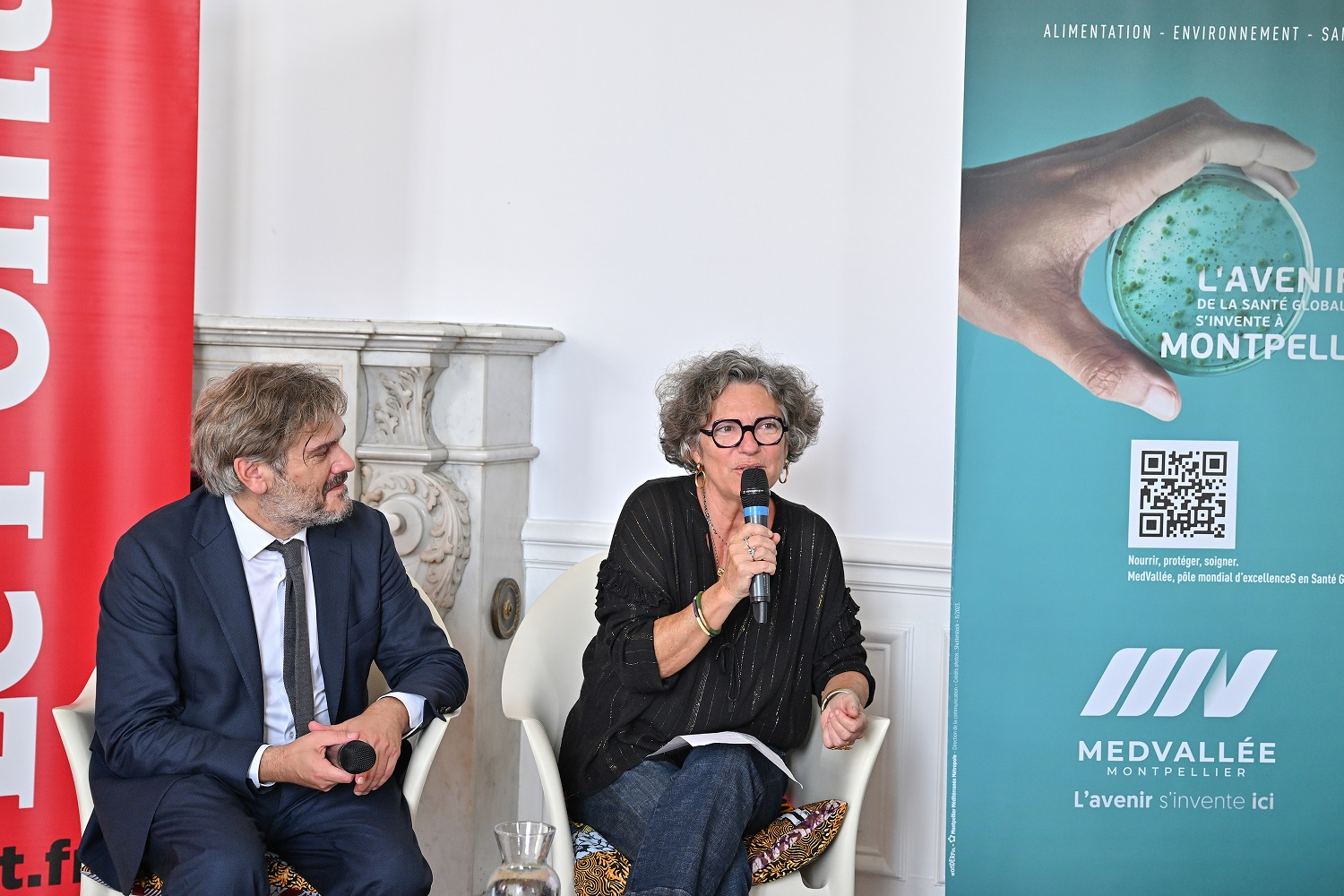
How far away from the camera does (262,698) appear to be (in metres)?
2.17

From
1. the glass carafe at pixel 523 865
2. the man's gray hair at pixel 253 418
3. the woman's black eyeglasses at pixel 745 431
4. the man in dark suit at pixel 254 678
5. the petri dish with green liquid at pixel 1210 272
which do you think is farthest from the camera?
the petri dish with green liquid at pixel 1210 272

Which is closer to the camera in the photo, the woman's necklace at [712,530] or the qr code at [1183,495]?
the woman's necklace at [712,530]

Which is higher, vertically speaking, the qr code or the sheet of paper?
the qr code

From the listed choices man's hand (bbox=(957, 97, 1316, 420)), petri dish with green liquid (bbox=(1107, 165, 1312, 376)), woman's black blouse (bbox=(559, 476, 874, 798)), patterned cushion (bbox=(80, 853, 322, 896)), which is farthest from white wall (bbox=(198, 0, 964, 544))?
patterned cushion (bbox=(80, 853, 322, 896))

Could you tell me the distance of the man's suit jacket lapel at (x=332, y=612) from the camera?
225cm

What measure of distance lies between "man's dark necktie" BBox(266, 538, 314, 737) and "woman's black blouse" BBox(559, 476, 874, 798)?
529mm

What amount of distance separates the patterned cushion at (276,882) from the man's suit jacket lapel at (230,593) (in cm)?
26

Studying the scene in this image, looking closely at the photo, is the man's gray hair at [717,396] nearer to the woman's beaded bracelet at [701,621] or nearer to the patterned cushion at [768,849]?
the woman's beaded bracelet at [701,621]

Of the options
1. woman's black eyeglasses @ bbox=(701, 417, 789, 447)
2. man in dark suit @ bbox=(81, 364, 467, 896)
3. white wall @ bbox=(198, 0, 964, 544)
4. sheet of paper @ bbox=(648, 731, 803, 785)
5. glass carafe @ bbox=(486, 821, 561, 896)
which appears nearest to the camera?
glass carafe @ bbox=(486, 821, 561, 896)

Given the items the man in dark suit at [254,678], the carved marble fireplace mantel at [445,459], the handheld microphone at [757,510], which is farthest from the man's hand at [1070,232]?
the man in dark suit at [254,678]

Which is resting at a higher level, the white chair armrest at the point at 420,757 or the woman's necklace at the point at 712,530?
the woman's necklace at the point at 712,530

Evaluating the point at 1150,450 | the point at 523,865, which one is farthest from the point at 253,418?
the point at 1150,450

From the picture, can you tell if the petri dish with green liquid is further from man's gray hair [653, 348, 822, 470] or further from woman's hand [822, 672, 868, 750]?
woman's hand [822, 672, 868, 750]

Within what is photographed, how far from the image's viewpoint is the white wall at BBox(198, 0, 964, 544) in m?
3.01
